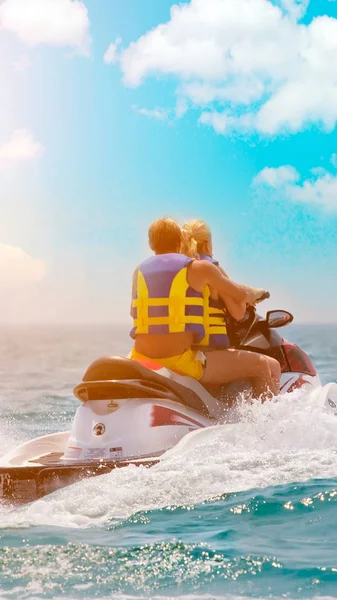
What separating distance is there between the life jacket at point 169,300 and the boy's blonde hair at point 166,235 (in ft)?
0.41

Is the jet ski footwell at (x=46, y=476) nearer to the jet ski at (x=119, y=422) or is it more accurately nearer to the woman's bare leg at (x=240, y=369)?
the jet ski at (x=119, y=422)

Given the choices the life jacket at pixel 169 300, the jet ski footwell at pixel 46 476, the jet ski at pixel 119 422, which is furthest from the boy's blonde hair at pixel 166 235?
the jet ski footwell at pixel 46 476

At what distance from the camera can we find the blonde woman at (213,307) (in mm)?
6418

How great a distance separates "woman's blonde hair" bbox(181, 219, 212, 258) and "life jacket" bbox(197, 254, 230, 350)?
17.1 inches

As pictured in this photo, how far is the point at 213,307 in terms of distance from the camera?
6.48 meters

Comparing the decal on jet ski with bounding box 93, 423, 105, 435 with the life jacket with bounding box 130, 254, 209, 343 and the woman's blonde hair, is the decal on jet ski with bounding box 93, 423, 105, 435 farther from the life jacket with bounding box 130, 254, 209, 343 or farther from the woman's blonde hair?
the woman's blonde hair

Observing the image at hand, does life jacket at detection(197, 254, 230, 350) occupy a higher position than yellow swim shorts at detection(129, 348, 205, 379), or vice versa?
life jacket at detection(197, 254, 230, 350)

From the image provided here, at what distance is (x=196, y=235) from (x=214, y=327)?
0.75m

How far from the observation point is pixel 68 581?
3570 mm

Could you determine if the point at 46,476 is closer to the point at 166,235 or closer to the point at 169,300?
the point at 169,300

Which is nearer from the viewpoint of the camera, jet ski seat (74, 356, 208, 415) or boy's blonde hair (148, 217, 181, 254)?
jet ski seat (74, 356, 208, 415)

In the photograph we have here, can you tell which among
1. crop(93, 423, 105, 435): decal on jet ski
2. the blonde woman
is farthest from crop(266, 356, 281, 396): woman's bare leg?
crop(93, 423, 105, 435): decal on jet ski

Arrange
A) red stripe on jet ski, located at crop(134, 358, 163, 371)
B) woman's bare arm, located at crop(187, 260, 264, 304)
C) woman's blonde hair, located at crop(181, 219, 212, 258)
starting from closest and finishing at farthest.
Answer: red stripe on jet ski, located at crop(134, 358, 163, 371), woman's bare arm, located at crop(187, 260, 264, 304), woman's blonde hair, located at crop(181, 219, 212, 258)

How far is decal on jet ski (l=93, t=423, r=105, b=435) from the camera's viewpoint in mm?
5777
